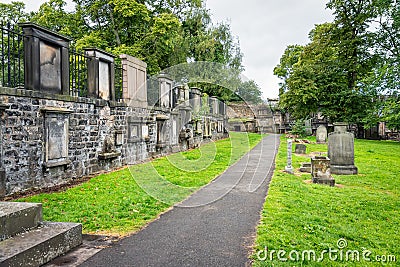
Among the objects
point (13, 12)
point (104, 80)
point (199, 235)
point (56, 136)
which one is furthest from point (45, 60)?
point (13, 12)

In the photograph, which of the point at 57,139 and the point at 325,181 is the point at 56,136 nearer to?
the point at 57,139

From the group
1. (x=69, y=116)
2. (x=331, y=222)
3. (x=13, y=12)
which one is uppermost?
(x=13, y=12)

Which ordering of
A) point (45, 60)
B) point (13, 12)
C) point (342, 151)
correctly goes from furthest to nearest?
point (13, 12), point (342, 151), point (45, 60)

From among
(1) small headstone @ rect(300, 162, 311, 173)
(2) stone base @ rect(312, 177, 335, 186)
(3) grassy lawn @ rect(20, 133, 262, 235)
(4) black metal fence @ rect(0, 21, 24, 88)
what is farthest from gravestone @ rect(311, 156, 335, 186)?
(4) black metal fence @ rect(0, 21, 24, 88)

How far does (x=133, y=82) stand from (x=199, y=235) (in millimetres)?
8638

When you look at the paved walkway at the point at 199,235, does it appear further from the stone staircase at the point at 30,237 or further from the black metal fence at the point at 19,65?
the black metal fence at the point at 19,65

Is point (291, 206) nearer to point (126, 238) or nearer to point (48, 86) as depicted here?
point (126, 238)

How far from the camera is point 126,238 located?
4598 mm

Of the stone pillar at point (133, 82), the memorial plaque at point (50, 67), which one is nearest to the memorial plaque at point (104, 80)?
the stone pillar at point (133, 82)

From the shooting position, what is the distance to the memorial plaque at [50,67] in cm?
765

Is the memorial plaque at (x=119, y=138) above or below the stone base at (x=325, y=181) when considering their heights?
above

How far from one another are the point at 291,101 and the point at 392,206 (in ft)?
71.0

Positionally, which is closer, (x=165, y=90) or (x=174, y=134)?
(x=165, y=90)

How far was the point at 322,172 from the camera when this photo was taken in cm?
909
